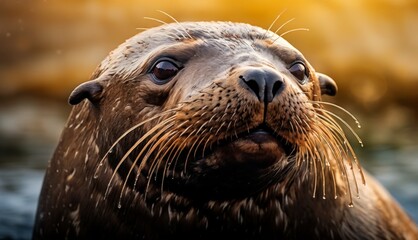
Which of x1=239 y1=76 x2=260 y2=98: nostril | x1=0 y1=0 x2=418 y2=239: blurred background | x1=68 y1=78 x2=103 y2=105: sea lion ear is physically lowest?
x1=239 y1=76 x2=260 y2=98: nostril

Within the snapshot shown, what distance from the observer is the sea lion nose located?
447 centimetres

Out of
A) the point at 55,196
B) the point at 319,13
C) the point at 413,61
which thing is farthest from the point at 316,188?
the point at 413,61

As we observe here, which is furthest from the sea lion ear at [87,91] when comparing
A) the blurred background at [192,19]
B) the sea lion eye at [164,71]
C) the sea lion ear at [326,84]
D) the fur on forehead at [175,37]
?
the blurred background at [192,19]

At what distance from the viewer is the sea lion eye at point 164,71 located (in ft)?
17.1

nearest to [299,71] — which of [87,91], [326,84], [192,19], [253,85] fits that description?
[326,84]

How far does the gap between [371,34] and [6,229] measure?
1233 cm

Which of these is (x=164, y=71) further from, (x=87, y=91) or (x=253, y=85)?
(x=253, y=85)

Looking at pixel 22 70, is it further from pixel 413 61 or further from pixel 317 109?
pixel 317 109

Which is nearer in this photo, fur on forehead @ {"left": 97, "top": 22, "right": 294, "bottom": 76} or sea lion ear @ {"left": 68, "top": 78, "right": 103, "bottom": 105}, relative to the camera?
fur on forehead @ {"left": 97, "top": 22, "right": 294, "bottom": 76}

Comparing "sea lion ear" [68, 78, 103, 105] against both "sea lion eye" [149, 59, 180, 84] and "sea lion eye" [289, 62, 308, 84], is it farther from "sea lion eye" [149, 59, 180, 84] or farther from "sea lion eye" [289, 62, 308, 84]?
"sea lion eye" [289, 62, 308, 84]

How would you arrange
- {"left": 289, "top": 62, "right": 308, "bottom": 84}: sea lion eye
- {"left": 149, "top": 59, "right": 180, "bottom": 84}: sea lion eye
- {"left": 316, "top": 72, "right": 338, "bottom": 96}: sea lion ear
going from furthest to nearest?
{"left": 316, "top": 72, "right": 338, "bottom": 96}: sea lion ear
{"left": 289, "top": 62, "right": 308, "bottom": 84}: sea lion eye
{"left": 149, "top": 59, "right": 180, "bottom": 84}: sea lion eye

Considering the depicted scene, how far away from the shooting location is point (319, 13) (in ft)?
58.6

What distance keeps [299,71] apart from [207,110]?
2.90 feet

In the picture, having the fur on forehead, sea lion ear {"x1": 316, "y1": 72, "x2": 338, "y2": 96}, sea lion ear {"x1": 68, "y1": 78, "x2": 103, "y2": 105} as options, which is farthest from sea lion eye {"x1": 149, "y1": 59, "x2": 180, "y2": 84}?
sea lion ear {"x1": 316, "y1": 72, "x2": 338, "y2": 96}
